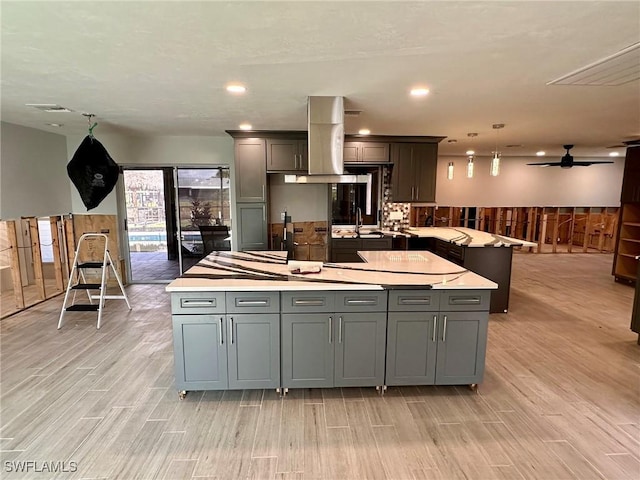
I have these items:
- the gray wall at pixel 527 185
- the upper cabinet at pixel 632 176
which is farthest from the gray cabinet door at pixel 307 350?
the gray wall at pixel 527 185

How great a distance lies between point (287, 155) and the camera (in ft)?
17.0

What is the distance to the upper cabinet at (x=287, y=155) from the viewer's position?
16.9 feet

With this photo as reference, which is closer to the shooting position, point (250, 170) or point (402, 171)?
point (250, 170)

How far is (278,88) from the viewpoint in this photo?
9.87 feet

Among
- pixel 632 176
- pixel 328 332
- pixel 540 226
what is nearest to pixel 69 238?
pixel 328 332

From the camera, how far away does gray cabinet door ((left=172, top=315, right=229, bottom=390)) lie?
2.64 metres

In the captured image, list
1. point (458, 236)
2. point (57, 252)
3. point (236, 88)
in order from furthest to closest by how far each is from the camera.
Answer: point (57, 252)
point (458, 236)
point (236, 88)

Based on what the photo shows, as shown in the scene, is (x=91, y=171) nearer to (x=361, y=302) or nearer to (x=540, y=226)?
(x=361, y=302)

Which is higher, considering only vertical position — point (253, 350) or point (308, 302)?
point (308, 302)

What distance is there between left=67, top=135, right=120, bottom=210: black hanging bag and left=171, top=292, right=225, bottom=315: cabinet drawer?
9.16ft

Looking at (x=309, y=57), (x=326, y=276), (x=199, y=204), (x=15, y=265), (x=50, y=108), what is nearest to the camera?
(x=309, y=57)

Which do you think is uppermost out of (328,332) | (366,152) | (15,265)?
(366,152)

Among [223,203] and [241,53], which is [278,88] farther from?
[223,203]

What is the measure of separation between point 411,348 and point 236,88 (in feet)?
8.63
